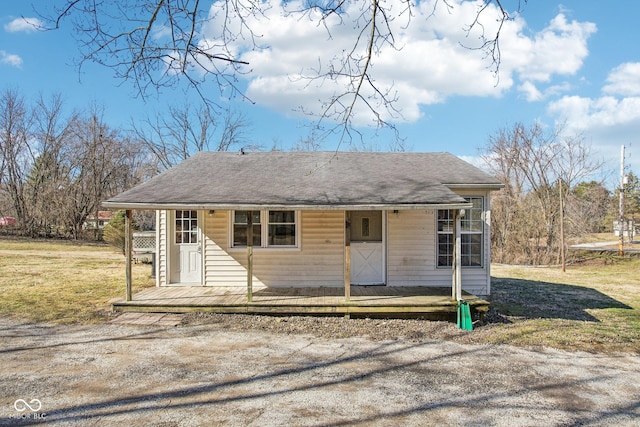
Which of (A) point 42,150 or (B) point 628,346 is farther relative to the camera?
(A) point 42,150

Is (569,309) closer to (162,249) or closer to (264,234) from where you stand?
(264,234)

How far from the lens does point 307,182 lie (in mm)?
8852

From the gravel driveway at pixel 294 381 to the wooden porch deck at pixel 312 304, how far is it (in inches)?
35.4

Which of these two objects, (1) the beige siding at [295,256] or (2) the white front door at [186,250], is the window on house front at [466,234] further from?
(2) the white front door at [186,250]

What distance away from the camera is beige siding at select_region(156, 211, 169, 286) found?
373 inches

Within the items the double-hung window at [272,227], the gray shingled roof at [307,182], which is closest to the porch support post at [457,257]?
the gray shingled roof at [307,182]

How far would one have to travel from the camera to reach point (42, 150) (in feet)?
99.9

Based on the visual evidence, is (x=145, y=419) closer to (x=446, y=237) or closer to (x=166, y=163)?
(x=446, y=237)

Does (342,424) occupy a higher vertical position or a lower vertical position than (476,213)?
lower

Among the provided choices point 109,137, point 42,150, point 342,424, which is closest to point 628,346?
point 342,424

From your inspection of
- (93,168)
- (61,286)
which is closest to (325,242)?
(61,286)

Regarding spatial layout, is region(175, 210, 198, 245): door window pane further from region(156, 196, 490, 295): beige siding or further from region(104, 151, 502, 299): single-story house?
region(156, 196, 490, 295): beige siding

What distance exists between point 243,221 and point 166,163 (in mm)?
22727

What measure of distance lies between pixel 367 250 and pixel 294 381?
16.0 ft
